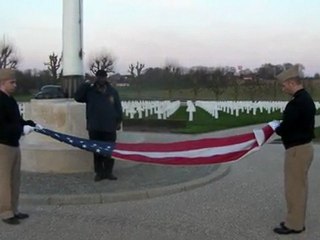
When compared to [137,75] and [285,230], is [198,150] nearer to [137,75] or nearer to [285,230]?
[285,230]

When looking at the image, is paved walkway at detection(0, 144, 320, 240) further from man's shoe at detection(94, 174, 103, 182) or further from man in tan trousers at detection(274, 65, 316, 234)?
man's shoe at detection(94, 174, 103, 182)

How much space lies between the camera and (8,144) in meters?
6.73

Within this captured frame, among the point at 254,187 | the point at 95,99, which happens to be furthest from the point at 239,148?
the point at 95,99

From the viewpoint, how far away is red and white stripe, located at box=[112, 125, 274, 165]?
7.24 meters

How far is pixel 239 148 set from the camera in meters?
7.29

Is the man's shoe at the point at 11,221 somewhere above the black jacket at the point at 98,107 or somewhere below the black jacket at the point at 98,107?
below

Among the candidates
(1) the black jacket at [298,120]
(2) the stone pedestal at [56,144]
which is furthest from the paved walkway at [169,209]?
(1) the black jacket at [298,120]

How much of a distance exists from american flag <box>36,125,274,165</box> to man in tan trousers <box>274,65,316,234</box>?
1.94 feet

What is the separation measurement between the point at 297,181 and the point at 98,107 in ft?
12.8

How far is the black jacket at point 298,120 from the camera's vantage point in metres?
6.21

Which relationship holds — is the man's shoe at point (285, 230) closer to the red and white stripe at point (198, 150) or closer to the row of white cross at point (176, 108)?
the red and white stripe at point (198, 150)

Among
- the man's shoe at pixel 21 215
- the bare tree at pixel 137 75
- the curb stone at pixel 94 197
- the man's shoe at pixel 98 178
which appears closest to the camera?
the man's shoe at pixel 21 215

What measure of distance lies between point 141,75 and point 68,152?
50.2 meters

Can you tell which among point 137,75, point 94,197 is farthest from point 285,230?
point 137,75
